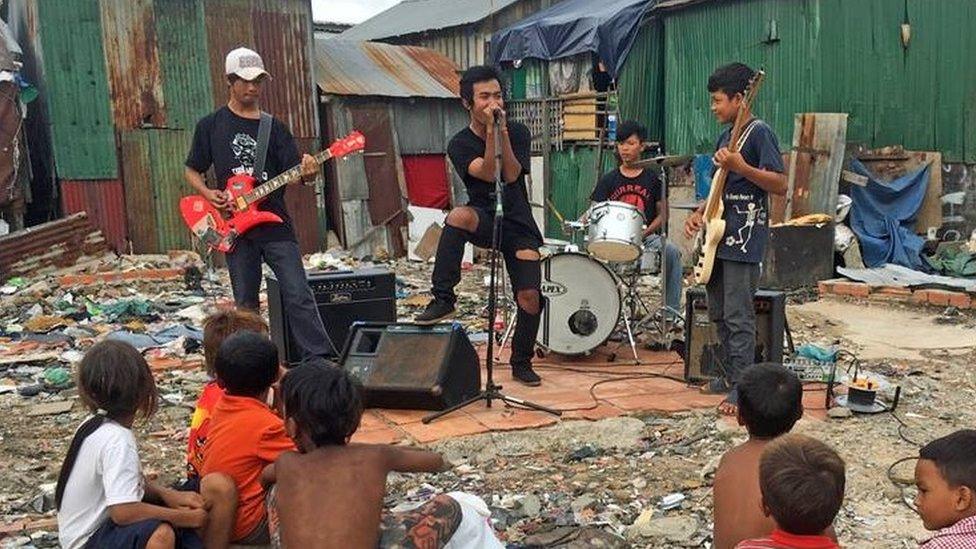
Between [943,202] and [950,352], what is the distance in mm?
6198

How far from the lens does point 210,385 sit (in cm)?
348

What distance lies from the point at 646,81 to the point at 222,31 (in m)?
7.33

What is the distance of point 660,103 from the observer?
15047 mm

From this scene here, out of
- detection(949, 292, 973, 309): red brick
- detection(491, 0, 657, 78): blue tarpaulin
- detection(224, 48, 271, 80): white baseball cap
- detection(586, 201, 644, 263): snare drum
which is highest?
detection(491, 0, 657, 78): blue tarpaulin

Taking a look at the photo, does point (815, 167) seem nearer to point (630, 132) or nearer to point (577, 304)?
point (630, 132)

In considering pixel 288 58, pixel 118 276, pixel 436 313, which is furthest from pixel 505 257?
pixel 288 58

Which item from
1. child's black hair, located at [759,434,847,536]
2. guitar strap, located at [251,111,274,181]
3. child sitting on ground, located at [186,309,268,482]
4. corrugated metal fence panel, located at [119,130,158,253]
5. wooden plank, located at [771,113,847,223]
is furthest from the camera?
corrugated metal fence panel, located at [119,130,158,253]

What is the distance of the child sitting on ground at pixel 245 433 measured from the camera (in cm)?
289

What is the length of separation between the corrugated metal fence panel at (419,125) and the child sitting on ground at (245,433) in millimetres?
14326

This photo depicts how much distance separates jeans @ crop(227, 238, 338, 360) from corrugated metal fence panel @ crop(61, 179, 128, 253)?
9643 millimetres

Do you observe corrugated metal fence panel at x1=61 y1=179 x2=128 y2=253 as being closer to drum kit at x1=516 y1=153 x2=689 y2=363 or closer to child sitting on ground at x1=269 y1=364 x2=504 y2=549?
drum kit at x1=516 y1=153 x2=689 y2=363

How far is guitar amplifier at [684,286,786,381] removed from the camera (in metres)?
5.56

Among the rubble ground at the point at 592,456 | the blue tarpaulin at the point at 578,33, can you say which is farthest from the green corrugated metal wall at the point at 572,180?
the rubble ground at the point at 592,456

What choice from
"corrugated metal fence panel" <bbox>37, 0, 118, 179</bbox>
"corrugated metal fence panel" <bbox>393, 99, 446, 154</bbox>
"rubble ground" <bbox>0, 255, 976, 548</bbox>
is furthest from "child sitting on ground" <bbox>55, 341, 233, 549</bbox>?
"corrugated metal fence panel" <bbox>393, 99, 446, 154</bbox>
